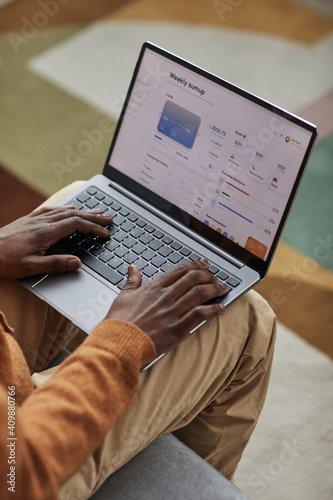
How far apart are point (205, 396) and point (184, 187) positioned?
389mm

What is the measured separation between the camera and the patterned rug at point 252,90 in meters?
1.62

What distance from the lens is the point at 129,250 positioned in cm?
120

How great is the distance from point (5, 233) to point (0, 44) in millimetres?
1926

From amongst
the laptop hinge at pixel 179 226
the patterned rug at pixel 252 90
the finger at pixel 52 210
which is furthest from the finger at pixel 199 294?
the patterned rug at pixel 252 90

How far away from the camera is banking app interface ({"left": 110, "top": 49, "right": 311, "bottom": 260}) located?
1.11m

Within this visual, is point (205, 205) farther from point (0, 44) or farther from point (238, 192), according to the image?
point (0, 44)

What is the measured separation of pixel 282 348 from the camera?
1777mm

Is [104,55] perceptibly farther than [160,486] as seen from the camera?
Yes

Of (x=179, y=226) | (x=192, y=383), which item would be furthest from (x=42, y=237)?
(x=192, y=383)

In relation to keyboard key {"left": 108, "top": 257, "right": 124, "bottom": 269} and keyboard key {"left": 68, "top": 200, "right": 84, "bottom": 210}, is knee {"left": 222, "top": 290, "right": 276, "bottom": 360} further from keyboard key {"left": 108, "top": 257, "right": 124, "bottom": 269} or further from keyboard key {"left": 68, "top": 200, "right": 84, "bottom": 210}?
keyboard key {"left": 68, "top": 200, "right": 84, "bottom": 210}

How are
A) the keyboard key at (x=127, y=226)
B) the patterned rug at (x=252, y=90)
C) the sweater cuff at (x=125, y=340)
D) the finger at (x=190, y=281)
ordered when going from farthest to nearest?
the patterned rug at (x=252, y=90), the keyboard key at (x=127, y=226), the finger at (x=190, y=281), the sweater cuff at (x=125, y=340)

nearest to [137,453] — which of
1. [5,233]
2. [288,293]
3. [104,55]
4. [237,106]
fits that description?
[5,233]

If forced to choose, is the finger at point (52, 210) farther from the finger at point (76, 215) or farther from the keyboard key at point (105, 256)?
the keyboard key at point (105, 256)

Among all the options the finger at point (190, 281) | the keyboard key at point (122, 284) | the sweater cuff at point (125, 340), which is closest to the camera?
the sweater cuff at point (125, 340)
